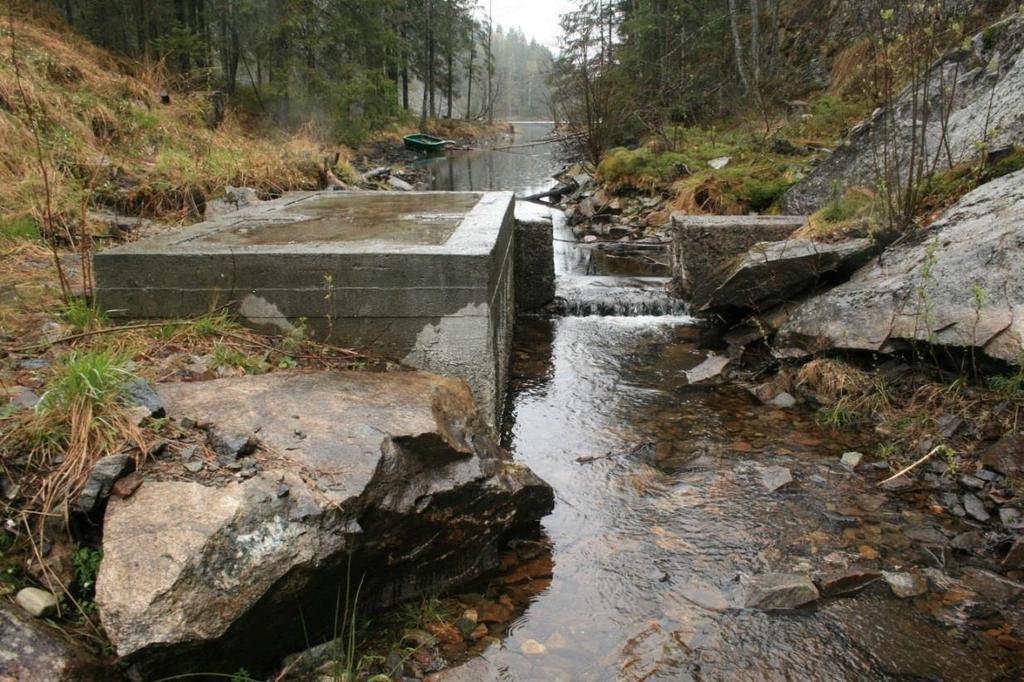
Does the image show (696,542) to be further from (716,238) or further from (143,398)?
(716,238)

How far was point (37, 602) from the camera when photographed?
2.15 meters

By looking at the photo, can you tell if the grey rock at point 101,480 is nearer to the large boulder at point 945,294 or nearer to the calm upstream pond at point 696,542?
the calm upstream pond at point 696,542

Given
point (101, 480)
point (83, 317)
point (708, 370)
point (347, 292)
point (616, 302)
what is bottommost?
point (708, 370)

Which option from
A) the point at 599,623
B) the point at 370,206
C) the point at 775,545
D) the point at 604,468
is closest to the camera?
the point at 599,623

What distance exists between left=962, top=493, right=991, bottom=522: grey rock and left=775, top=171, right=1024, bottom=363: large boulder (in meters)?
0.86

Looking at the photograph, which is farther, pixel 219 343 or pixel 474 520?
pixel 219 343

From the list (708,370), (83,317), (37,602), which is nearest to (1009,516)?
(708,370)

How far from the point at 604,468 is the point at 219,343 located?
2275 mm

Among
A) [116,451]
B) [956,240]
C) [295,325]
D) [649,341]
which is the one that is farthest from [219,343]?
[956,240]

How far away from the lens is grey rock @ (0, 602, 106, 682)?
1.95 m

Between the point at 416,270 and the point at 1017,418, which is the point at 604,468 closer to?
the point at 416,270

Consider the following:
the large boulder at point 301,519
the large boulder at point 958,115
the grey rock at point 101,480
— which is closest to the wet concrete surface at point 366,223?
the large boulder at point 301,519

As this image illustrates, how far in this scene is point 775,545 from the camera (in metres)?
3.41

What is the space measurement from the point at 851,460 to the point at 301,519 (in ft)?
10.7
